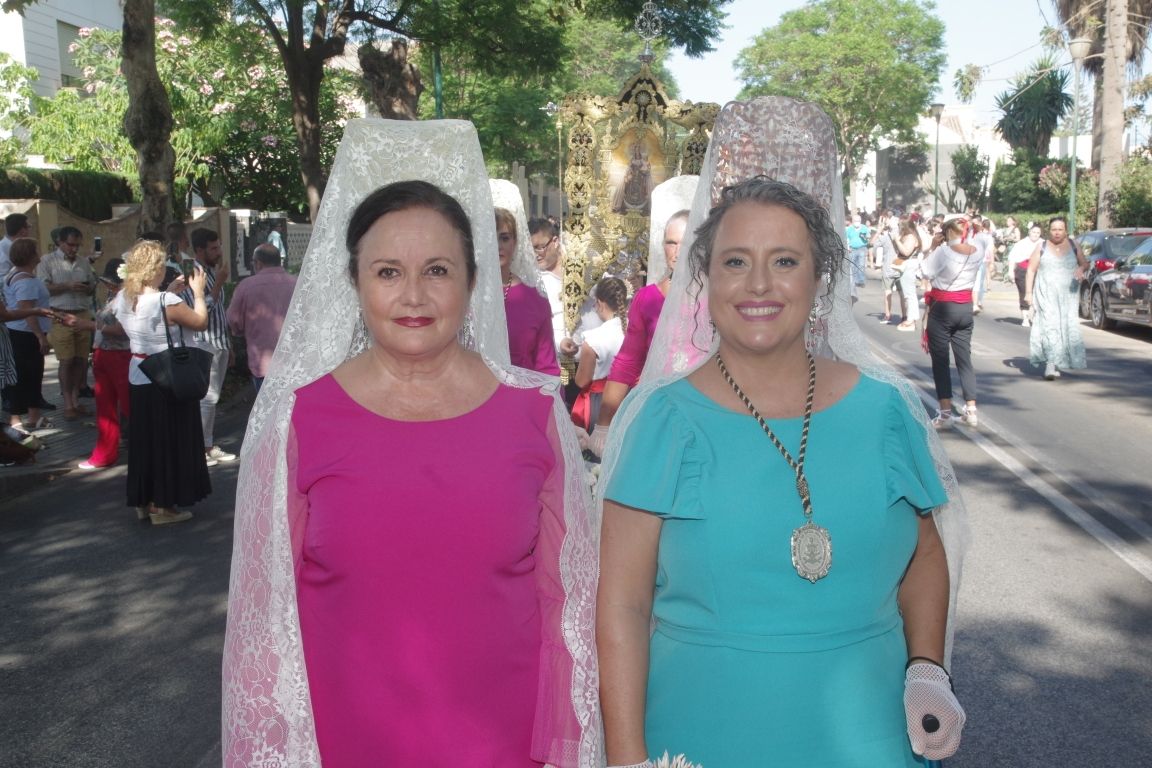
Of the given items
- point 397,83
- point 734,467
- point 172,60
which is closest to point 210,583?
point 734,467

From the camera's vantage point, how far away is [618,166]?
47.5 feet

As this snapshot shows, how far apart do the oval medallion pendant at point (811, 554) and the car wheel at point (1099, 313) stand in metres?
19.6

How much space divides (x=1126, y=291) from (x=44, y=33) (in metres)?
26.7

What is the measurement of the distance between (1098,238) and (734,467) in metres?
21.9

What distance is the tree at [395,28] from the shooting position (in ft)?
57.5

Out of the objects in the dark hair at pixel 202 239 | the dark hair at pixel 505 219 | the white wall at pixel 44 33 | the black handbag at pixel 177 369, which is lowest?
the black handbag at pixel 177 369

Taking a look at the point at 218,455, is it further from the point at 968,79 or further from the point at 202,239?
the point at 968,79

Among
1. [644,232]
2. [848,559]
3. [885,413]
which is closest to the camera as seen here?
[848,559]

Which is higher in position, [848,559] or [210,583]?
[848,559]

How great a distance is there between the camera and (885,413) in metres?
2.42

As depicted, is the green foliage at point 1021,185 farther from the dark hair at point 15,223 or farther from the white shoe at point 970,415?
the dark hair at point 15,223

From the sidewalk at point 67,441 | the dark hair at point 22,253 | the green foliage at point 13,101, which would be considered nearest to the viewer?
the sidewalk at point 67,441

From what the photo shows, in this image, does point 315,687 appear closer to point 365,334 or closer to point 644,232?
point 365,334

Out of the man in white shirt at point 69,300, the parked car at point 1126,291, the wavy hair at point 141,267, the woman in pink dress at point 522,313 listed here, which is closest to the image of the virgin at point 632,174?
the man in white shirt at point 69,300
